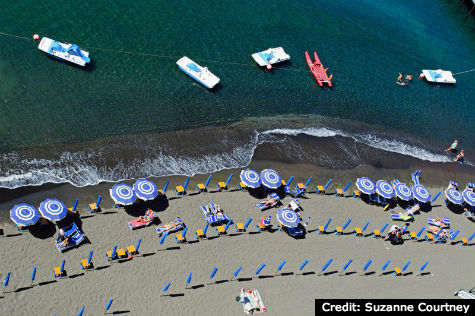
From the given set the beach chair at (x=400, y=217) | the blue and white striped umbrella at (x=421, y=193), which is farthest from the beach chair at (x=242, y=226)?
the blue and white striped umbrella at (x=421, y=193)

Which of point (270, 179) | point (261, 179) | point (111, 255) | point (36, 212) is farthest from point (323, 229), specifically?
point (36, 212)

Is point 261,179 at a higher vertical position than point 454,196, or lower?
lower

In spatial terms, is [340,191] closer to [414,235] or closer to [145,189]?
[414,235]

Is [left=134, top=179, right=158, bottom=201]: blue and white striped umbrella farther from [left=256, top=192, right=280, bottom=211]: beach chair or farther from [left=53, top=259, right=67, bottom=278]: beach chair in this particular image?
[left=256, top=192, right=280, bottom=211]: beach chair

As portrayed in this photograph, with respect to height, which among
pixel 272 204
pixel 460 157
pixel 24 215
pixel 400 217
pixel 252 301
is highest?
pixel 460 157

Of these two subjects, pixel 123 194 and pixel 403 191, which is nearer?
pixel 123 194

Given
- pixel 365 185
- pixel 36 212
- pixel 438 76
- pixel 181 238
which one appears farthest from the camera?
pixel 438 76

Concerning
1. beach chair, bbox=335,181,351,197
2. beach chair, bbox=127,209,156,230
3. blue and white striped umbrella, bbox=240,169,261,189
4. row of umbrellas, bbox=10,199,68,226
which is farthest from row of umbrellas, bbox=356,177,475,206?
row of umbrellas, bbox=10,199,68,226

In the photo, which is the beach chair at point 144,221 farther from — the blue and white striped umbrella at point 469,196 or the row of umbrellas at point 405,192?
the blue and white striped umbrella at point 469,196
